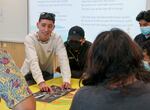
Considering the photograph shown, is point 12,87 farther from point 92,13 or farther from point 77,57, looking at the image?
point 92,13

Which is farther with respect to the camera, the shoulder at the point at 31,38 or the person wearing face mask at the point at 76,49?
the person wearing face mask at the point at 76,49

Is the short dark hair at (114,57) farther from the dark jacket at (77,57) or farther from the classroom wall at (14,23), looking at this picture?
the classroom wall at (14,23)

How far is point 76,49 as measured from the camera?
2.84 meters

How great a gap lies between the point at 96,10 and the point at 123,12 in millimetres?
469

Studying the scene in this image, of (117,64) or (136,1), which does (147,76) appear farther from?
(136,1)

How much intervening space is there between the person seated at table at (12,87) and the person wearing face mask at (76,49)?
1.85 metres

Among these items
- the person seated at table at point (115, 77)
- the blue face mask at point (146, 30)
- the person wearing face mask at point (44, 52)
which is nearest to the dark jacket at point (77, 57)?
the person wearing face mask at point (44, 52)

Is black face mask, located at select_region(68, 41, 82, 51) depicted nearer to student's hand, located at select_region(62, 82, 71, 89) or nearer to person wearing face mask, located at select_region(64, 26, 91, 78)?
person wearing face mask, located at select_region(64, 26, 91, 78)

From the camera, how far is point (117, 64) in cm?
113

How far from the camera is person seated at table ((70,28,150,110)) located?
1114mm

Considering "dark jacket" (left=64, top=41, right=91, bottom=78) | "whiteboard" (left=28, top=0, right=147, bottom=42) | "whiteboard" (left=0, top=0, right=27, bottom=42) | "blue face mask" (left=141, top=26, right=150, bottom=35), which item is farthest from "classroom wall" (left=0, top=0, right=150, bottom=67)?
"blue face mask" (left=141, top=26, right=150, bottom=35)

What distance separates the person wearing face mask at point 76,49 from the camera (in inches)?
109

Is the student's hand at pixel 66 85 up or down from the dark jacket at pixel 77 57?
down

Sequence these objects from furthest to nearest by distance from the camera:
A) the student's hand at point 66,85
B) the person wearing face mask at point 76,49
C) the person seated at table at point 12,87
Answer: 1. the person wearing face mask at point 76,49
2. the student's hand at point 66,85
3. the person seated at table at point 12,87
